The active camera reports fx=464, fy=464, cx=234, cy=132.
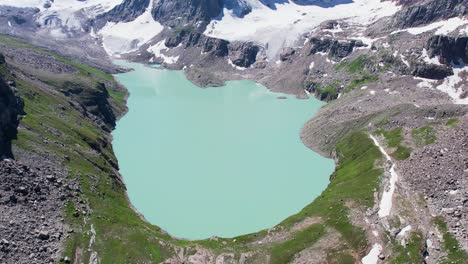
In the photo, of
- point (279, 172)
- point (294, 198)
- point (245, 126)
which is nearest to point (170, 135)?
point (245, 126)

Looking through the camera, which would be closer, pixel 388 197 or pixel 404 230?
pixel 404 230

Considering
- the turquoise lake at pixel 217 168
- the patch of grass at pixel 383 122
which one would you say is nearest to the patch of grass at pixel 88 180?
the turquoise lake at pixel 217 168

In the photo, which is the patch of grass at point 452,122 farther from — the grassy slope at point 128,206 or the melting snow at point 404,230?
the melting snow at point 404,230

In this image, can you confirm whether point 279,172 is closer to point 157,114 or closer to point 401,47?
point 157,114

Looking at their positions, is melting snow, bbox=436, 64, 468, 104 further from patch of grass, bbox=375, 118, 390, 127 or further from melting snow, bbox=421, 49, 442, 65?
patch of grass, bbox=375, 118, 390, 127

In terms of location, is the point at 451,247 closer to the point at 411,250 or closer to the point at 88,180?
Answer: the point at 411,250

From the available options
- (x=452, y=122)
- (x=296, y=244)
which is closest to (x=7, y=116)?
(x=296, y=244)
